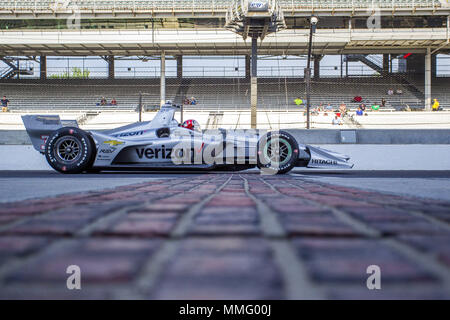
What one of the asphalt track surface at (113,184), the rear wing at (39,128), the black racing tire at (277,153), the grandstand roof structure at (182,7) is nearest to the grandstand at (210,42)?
the grandstand roof structure at (182,7)

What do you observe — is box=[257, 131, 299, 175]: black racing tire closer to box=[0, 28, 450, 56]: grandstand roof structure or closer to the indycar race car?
the indycar race car

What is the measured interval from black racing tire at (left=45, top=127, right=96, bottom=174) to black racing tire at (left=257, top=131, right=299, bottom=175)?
2696mm

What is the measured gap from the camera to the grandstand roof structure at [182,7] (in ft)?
78.9

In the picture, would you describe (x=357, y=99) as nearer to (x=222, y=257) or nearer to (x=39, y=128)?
(x=39, y=128)

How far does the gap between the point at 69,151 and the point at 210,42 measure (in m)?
19.8

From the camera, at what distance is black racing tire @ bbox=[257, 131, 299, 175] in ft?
20.3

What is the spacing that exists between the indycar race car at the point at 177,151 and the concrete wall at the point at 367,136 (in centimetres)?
226

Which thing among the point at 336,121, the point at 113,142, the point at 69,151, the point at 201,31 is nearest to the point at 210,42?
the point at 201,31

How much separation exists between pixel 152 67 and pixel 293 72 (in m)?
9.58

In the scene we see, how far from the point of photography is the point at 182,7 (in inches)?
976

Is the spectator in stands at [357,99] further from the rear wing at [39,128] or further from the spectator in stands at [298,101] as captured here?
the rear wing at [39,128]

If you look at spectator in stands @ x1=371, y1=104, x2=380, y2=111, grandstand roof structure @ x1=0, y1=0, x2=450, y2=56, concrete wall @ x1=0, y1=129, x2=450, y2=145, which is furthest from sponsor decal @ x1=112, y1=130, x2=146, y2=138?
grandstand roof structure @ x1=0, y1=0, x2=450, y2=56

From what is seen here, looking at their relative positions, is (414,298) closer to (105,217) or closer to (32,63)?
(105,217)

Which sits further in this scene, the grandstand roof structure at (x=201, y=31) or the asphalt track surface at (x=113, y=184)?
the grandstand roof structure at (x=201, y=31)
